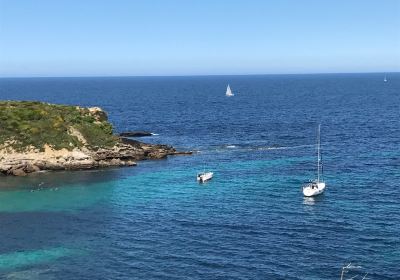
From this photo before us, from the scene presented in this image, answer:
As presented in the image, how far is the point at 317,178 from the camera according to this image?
332ft

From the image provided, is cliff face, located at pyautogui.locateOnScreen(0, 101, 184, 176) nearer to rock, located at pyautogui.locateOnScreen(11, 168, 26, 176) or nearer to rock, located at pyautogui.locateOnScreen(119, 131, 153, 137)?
rock, located at pyautogui.locateOnScreen(11, 168, 26, 176)

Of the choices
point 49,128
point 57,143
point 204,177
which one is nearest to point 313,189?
point 204,177

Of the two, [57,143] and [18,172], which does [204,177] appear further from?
[18,172]

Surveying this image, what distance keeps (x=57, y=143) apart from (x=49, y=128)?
7095 millimetres

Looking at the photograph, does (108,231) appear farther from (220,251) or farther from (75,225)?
(220,251)

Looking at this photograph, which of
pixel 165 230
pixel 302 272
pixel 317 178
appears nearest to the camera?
pixel 302 272

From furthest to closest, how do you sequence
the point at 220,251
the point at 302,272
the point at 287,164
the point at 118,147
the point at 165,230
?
the point at 118,147 < the point at 287,164 < the point at 165,230 < the point at 220,251 < the point at 302,272

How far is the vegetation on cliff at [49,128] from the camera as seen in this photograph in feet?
381

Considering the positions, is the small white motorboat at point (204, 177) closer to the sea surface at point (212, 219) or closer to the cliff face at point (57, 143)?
the sea surface at point (212, 219)

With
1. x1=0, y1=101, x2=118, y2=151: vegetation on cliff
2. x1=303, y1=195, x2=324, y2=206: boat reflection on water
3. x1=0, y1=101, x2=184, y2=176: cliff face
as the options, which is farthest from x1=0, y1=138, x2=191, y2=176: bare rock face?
x1=303, y1=195, x2=324, y2=206: boat reflection on water

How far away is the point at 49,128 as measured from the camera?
4803 inches

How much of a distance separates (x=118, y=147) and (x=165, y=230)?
176 ft

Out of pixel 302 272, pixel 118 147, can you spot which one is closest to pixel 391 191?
pixel 302 272

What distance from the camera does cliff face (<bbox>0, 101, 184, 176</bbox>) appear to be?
11256 cm
